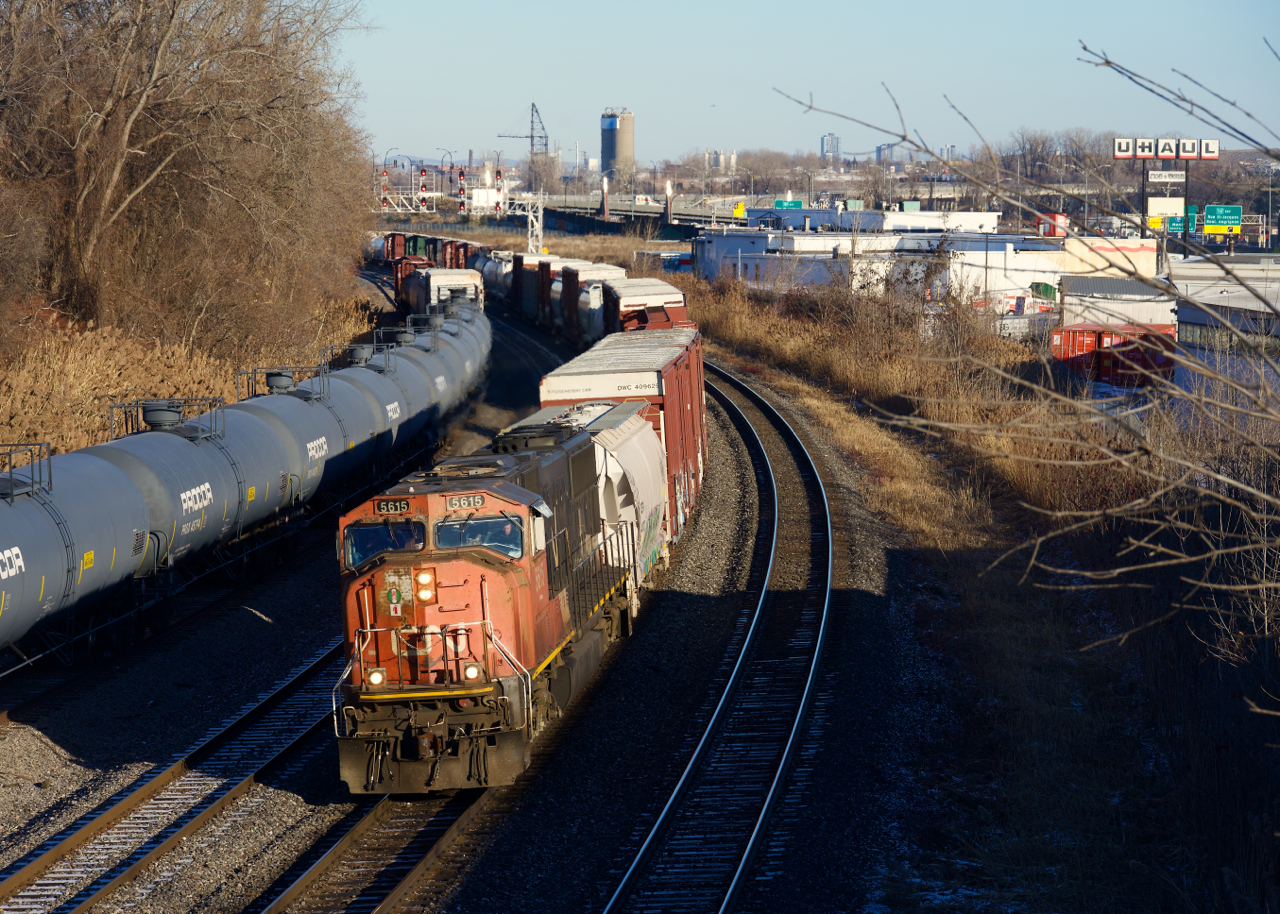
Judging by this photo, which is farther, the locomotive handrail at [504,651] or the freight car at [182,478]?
the freight car at [182,478]

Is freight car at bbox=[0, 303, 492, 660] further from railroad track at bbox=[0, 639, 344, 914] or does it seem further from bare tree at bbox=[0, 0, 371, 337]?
bare tree at bbox=[0, 0, 371, 337]

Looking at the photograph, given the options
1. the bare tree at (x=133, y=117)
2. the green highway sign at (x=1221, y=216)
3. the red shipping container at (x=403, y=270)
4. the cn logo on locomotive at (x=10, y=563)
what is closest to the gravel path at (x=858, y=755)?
the cn logo on locomotive at (x=10, y=563)

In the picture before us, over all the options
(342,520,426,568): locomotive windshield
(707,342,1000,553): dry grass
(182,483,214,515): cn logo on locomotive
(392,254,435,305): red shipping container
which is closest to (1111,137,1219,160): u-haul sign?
(392,254,435,305): red shipping container

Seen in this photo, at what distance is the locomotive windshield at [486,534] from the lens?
37.6ft

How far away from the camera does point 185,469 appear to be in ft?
57.4

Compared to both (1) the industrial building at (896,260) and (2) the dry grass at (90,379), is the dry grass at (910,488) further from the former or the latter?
(2) the dry grass at (90,379)

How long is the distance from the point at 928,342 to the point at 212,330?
23872 millimetres

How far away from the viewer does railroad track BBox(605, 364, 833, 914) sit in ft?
32.8

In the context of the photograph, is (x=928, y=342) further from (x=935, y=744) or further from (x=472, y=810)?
(x=472, y=810)

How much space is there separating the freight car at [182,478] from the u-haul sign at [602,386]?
5.23m

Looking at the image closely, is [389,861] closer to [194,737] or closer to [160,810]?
[160,810]

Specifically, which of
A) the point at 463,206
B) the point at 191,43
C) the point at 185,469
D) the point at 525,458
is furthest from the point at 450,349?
the point at 463,206

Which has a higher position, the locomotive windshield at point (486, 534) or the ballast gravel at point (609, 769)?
the locomotive windshield at point (486, 534)

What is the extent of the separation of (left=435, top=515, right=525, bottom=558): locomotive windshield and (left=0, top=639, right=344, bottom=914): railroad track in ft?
11.9
